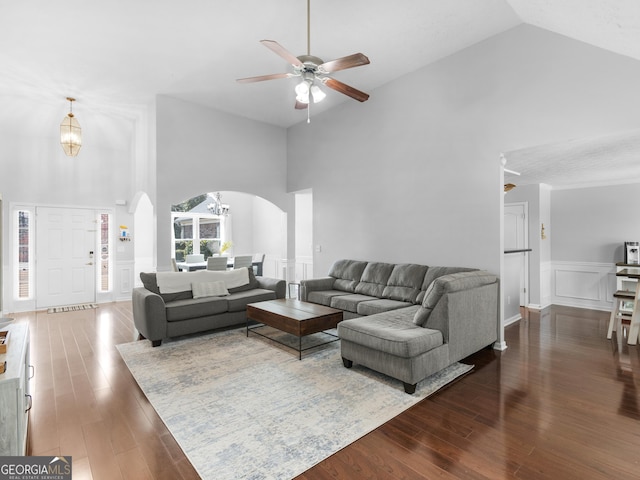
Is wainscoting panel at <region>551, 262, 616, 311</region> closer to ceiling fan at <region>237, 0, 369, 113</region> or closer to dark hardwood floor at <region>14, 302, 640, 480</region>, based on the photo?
dark hardwood floor at <region>14, 302, 640, 480</region>

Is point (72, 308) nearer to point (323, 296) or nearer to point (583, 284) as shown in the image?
point (323, 296)

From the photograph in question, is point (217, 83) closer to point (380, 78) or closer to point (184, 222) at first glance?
point (380, 78)

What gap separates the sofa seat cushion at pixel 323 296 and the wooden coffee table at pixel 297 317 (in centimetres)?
60

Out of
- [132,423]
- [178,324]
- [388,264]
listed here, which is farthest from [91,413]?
[388,264]

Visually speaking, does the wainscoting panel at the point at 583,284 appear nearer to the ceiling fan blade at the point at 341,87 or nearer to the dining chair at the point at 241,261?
the ceiling fan blade at the point at 341,87

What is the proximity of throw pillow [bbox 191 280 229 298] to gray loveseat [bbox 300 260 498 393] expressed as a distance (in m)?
1.86

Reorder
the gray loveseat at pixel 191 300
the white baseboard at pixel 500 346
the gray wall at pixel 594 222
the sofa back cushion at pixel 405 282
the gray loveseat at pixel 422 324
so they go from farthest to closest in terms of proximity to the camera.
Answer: the gray wall at pixel 594 222 < the sofa back cushion at pixel 405 282 < the gray loveseat at pixel 191 300 < the white baseboard at pixel 500 346 < the gray loveseat at pixel 422 324

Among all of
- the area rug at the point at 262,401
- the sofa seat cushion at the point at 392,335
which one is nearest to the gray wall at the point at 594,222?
the area rug at the point at 262,401

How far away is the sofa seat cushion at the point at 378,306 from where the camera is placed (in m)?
4.28

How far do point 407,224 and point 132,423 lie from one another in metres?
4.12

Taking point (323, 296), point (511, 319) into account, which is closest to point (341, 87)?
point (323, 296)

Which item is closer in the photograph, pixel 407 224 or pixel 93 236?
pixel 407 224

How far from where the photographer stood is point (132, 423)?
252 centimetres

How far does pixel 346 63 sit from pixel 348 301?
9.80 feet
